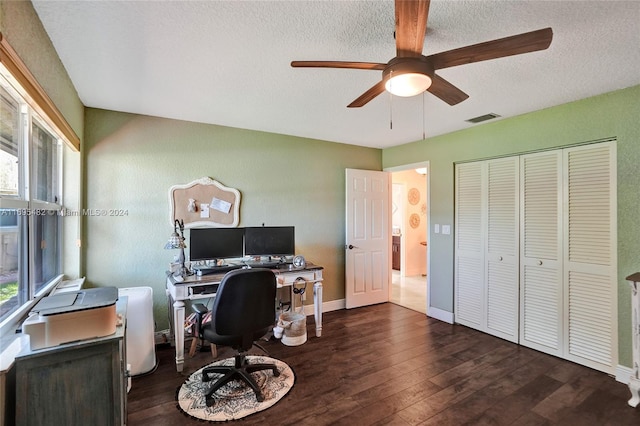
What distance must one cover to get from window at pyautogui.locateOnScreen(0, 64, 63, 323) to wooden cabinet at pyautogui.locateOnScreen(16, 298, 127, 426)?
416 millimetres

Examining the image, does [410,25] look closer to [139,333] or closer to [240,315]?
[240,315]

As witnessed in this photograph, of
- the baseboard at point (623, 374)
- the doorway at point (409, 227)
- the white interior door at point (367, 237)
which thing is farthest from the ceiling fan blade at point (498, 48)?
the doorway at point (409, 227)

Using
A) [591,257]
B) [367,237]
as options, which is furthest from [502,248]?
[367,237]

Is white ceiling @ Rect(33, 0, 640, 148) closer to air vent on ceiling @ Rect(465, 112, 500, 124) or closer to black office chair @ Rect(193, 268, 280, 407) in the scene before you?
air vent on ceiling @ Rect(465, 112, 500, 124)

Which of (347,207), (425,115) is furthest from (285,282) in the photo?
(425,115)

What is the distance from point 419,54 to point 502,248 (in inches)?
104

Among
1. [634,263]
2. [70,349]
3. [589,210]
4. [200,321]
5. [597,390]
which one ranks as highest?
[589,210]

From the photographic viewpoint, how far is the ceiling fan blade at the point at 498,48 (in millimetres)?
1288

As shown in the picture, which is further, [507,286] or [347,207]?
[347,207]

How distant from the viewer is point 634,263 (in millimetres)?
2406

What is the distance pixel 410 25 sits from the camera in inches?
51.8

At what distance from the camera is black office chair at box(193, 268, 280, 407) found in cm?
214

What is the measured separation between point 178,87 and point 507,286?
3.77 meters

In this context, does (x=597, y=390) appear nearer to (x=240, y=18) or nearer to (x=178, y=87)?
(x=240, y=18)
